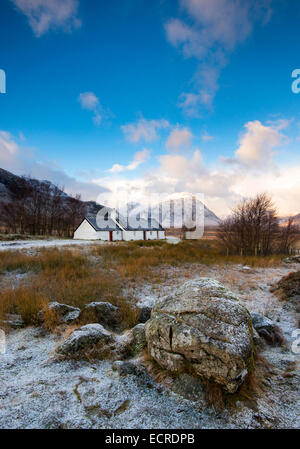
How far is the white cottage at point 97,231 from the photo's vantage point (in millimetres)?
31109

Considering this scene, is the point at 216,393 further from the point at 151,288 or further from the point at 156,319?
the point at 151,288

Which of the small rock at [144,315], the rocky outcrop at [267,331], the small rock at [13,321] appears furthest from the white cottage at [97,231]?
the rocky outcrop at [267,331]

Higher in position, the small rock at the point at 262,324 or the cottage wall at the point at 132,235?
the cottage wall at the point at 132,235

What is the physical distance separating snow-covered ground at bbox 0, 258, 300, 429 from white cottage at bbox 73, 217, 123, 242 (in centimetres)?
2810

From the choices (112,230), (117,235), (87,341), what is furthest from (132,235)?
(87,341)

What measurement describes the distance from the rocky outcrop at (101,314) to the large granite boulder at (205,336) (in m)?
1.81

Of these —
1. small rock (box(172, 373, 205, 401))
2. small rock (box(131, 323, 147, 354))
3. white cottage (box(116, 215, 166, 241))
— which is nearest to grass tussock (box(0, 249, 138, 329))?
small rock (box(131, 323, 147, 354))

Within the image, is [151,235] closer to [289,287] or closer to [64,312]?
[289,287]

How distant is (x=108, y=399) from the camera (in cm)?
239

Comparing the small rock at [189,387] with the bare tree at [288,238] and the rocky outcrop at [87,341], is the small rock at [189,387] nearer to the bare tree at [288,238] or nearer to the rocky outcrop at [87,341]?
the rocky outcrop at [87,341]

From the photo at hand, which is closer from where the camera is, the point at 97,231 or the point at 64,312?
the point at 64,312

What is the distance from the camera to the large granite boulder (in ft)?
8.33

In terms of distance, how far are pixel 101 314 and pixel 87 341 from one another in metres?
1.48
